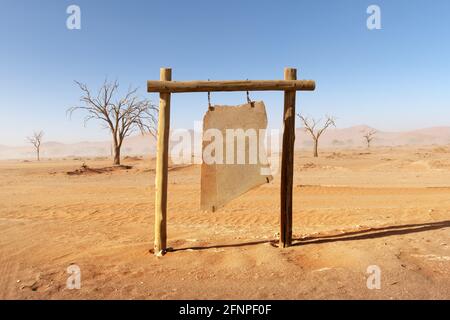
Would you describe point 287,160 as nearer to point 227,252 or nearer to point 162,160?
point 227,252

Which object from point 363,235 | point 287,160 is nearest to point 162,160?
point 287,160

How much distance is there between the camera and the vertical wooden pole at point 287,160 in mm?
4965

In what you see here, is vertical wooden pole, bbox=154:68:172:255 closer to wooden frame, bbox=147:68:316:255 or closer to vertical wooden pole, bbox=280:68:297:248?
wooden frame, bbox=147:68:316:255

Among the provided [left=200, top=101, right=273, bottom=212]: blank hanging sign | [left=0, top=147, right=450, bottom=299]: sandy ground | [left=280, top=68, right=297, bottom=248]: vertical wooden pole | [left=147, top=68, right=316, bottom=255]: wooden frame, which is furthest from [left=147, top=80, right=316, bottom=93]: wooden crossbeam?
[left=0, top=147, right=450, bottom=299]: sandy ground

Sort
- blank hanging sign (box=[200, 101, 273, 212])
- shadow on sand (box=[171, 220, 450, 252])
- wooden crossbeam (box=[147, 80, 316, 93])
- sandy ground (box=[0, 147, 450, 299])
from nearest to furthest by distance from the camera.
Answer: sandy ground (box=[0, 147, 450, 299]) → wooden crossbeam (box=[147, 80, 316, 93]) → blank hanging sign (box=[200, 101, 273, 212]) → shadow on sand (box=[171, 220, 450, 252])

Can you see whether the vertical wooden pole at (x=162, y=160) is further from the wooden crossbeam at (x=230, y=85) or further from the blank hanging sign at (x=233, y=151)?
the blank hanging sign at (x=233, y=151)

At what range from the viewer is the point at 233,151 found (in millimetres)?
5090

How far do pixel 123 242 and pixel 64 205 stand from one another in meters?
4.73

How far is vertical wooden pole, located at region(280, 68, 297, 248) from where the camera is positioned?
4.96 meters

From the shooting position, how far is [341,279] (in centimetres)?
397

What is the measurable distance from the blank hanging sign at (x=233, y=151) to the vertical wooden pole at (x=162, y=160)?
537 mm
